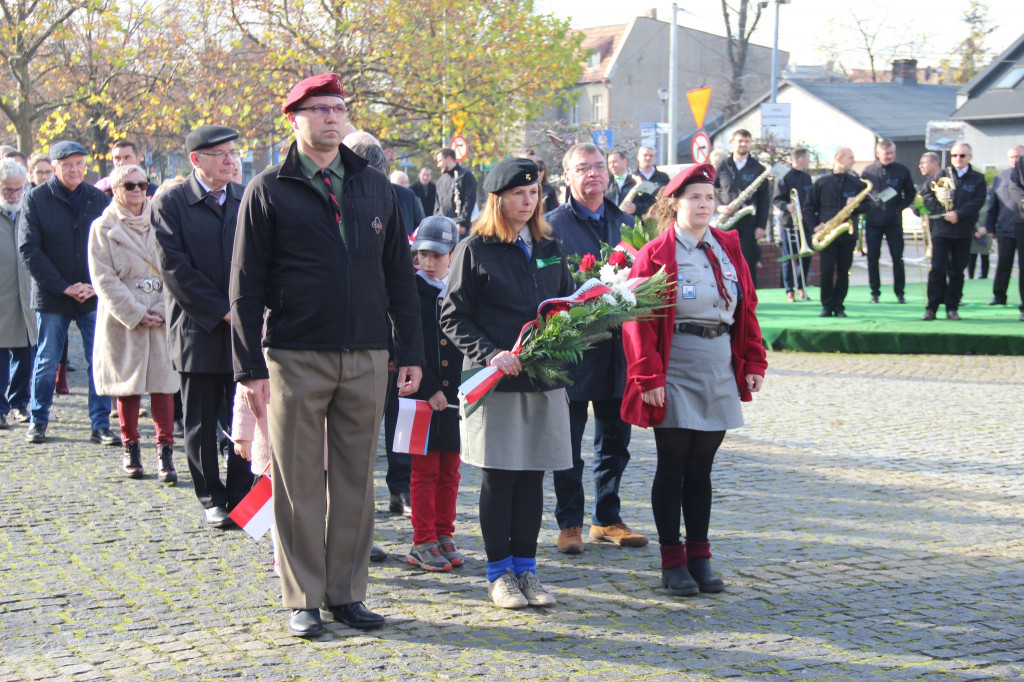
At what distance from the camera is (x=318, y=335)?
4.48 metres

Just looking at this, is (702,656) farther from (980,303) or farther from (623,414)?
(980,303)

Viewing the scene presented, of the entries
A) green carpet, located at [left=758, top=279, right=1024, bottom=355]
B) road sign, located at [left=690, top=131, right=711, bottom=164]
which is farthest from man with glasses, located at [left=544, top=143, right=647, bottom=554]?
road sign, located at [left=690, top=131, right=711, bottom=164]

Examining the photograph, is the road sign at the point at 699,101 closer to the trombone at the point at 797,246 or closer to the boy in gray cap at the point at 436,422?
the trombone at the point at 797,246

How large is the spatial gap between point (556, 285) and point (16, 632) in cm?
272

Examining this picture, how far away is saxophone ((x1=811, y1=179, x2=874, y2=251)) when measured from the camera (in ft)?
47.1

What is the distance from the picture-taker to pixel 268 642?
4.48 m

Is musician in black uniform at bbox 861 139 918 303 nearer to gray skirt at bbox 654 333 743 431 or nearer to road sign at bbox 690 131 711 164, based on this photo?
road sign at bbox 690 131 711 164

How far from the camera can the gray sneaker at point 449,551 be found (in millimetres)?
5617

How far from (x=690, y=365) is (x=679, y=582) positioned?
0.99 metres

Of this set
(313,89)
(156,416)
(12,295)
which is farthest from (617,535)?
(12,295)

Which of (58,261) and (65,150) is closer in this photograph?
(65,150)

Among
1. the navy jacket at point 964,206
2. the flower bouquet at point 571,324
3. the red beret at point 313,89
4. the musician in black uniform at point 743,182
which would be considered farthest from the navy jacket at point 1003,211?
the red beret at point 313,89

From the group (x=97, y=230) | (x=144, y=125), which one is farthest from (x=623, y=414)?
(x=144, y=125)

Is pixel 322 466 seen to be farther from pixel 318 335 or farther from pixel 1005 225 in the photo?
pixel 1005 225
